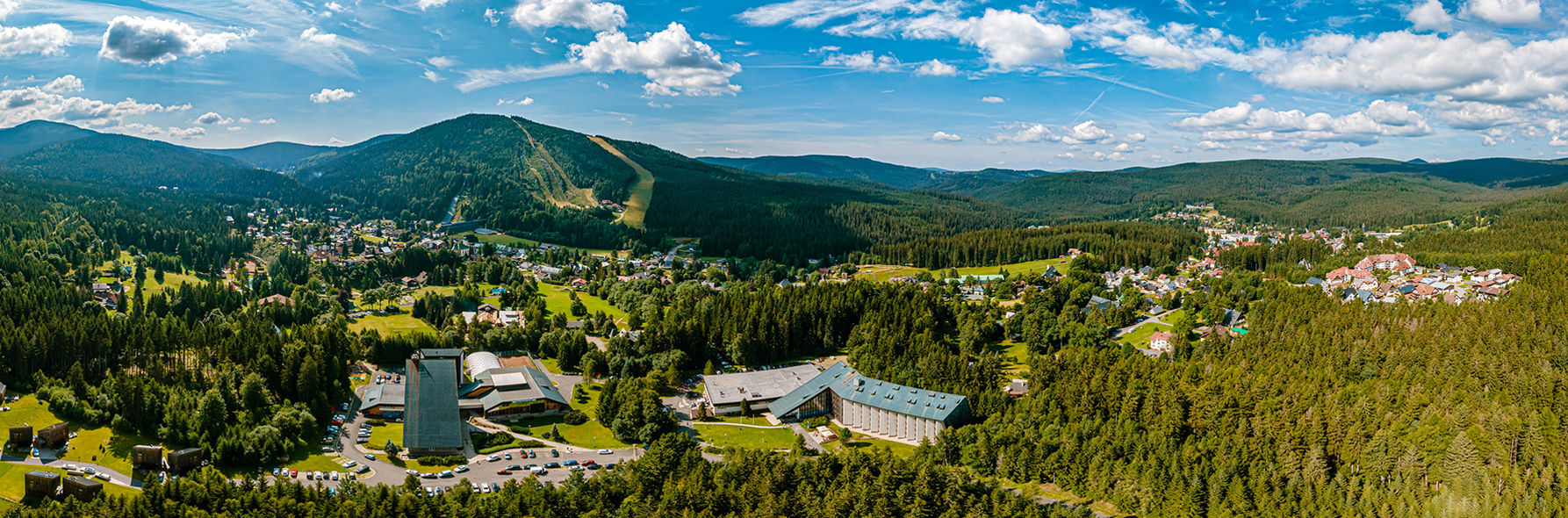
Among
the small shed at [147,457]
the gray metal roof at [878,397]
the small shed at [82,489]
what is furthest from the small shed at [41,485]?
the gray metal roof at [878,397]

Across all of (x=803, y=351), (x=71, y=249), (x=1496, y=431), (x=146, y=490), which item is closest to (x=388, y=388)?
(x=146, y=490)

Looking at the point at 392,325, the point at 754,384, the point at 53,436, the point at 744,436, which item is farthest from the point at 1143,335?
the point at 53,436

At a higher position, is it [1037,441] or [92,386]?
[92,386]

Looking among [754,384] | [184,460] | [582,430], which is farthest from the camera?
[754,384]

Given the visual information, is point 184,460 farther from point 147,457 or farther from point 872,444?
point 872,444

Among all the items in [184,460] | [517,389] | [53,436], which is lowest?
[517,389]

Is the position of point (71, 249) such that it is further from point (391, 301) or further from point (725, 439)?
point (725, 439)

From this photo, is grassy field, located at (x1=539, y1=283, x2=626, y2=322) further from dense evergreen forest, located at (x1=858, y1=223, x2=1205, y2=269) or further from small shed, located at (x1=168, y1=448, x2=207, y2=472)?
dense evergreen forest, located at (x1=858, y1=223, x2=1205, y2=269)
